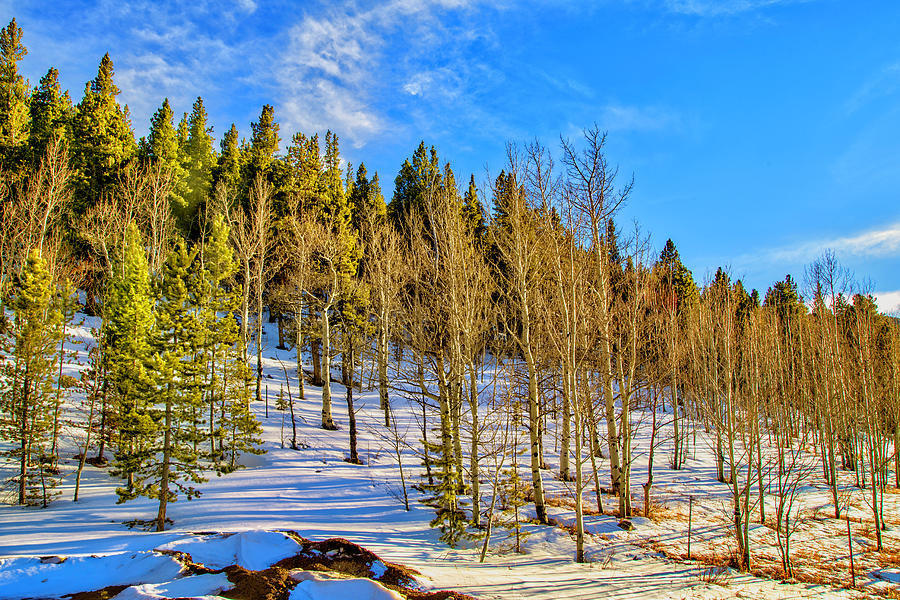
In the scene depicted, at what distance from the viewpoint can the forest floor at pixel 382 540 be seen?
265 inches

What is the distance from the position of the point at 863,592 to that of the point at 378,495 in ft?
45.4

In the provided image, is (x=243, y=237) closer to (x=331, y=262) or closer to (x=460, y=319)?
(x=331, y=262)

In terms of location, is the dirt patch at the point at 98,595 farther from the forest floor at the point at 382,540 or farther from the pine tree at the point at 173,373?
the pine tree at the point at 173,373

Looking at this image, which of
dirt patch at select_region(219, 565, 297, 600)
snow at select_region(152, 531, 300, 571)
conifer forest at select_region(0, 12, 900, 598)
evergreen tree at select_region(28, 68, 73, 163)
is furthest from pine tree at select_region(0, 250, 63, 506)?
evergreen tree at select_region(28, 68, 73, 163)

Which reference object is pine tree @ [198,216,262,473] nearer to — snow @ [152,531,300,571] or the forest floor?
the forest floor

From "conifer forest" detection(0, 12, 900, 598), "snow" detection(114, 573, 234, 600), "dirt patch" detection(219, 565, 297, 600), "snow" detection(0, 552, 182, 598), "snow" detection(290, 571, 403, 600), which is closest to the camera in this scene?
"snow" detection(114, 573, 234, 600)

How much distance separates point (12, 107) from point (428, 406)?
35853 mm

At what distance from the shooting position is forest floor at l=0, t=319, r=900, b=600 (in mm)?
6723

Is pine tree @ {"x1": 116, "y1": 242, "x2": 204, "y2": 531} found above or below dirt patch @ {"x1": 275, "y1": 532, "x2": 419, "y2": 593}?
above

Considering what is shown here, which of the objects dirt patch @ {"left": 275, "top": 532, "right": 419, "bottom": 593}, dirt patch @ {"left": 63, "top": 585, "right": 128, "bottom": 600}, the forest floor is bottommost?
the forest floor

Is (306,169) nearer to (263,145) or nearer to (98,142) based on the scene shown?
(263,145)

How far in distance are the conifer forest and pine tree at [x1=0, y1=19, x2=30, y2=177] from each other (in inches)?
5.3

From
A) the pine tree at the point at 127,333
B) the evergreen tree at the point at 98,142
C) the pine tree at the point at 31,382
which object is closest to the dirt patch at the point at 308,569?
the pine tree at the point at 127,333

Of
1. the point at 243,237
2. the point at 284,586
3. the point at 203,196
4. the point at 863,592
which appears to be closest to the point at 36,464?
the point at 243,237
